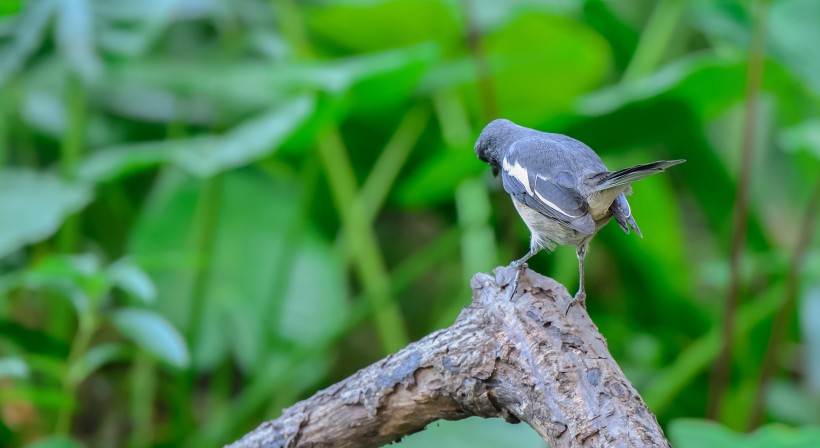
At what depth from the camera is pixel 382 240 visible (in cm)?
344

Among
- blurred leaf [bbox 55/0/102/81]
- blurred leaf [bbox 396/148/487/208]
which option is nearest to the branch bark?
blurred leaf [bbox 396/148/487/208]

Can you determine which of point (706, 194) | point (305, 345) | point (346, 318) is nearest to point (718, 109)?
point (706, 194)

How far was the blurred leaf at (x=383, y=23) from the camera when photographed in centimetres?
260

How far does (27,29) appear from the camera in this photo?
197 cm

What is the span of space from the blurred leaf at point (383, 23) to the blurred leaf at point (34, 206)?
3.19 ft

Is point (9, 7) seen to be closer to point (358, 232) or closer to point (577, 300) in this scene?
point (358, 232)

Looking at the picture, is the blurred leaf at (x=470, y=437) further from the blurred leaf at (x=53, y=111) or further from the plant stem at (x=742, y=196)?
the blurred leaf at (x=53, y=111)

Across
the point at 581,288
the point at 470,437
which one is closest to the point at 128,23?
the point at 470,437

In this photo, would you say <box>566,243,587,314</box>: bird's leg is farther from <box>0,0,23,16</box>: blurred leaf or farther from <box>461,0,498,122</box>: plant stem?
<box>0,0,23,16</box>: blurred leaf

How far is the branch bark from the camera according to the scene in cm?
84

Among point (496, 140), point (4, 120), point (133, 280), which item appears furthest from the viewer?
point (4, 120)

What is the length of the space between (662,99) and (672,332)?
106 cm

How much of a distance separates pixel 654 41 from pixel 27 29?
1.84 metres

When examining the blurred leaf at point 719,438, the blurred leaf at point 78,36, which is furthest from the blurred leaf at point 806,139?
the blurred leaf at point 78,36
